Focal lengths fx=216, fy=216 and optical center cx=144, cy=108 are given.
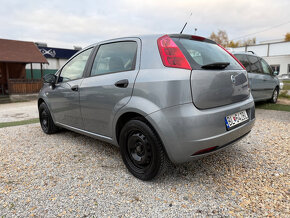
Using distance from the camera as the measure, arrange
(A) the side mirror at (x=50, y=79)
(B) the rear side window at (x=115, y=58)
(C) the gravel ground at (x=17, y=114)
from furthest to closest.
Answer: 1. (C) the gravel ground at (x=17, y=114)
2. (A) the side mirror at (x=50, y=79)
3. (B) the rear side window at (x=115, y=58)

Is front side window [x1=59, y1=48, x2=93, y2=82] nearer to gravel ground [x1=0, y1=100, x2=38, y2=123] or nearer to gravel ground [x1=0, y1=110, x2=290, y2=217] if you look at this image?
gravel ground [x1=0, y1=110, x2=290, y2=217]

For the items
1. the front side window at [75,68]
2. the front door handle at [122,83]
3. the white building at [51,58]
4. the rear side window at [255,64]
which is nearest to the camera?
the front door handle at [122,83]

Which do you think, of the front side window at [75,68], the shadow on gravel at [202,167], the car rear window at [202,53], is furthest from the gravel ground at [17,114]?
the car rear window at [202,53]

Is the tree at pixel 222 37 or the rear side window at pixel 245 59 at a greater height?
the tree at pixel 222 37

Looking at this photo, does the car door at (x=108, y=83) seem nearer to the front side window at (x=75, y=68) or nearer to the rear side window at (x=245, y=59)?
the front side window at (x=75, y=68)

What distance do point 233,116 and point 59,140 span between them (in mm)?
3104

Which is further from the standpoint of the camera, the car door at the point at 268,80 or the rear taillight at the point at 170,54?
the car door at the point at 268,80

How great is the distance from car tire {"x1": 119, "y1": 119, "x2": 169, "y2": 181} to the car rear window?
84 cm

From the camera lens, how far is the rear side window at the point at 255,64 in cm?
635

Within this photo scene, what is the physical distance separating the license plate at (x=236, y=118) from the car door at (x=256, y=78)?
13.4 feet

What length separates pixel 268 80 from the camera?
22.9ft

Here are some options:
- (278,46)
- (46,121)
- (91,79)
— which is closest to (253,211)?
(91,79)

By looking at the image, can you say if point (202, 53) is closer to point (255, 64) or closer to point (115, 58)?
point (115, 58)

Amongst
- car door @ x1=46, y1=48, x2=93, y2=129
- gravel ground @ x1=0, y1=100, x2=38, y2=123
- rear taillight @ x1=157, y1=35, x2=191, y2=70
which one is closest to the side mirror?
car door @ x1=46, y1=48, x2=93, y2=129
